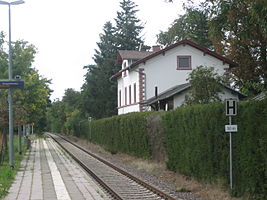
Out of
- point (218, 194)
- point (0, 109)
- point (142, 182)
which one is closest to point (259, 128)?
point (218, 194)

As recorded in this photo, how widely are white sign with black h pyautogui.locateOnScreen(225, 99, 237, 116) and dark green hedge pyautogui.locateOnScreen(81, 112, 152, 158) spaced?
12078 millimetres

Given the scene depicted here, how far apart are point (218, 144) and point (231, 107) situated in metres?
1.93

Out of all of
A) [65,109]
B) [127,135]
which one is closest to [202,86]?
[127,135]

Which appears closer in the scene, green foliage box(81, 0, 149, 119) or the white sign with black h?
the white sign with black h

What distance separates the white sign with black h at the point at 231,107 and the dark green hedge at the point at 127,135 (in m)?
12.1

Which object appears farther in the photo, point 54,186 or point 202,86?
point 202,86

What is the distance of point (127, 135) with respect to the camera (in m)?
30.6

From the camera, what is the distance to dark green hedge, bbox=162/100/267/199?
459 inches

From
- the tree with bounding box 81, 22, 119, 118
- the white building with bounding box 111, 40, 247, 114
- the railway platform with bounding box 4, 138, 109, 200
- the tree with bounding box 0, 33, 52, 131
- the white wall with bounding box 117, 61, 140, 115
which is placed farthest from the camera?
the tree with bounding box 81, 22, 119, 118

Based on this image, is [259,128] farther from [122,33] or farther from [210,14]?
[122,33]

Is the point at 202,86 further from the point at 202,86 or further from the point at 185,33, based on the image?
the point at 185,33

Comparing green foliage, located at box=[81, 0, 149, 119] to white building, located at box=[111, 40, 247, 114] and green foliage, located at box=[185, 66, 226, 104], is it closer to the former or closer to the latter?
white building, located at box=[111, 40, 247, 114]

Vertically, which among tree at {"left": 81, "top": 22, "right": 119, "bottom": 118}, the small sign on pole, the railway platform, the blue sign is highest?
tree at {"left": 81, "top": 22, "right": 119, "bottom": 118}

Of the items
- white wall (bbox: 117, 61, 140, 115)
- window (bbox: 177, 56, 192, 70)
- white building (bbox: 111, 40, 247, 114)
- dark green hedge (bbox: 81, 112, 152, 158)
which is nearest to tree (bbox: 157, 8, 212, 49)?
white building (bbox: 111, 40, 247, 114)
